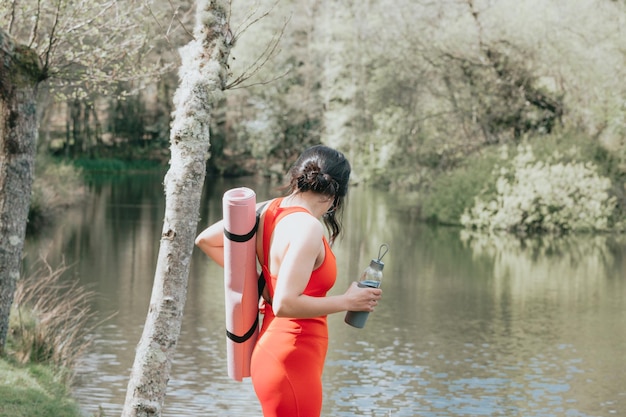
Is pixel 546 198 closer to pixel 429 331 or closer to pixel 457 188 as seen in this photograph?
pixel 457 188

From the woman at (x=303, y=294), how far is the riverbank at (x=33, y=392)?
3876 mm

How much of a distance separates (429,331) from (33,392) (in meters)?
8.77

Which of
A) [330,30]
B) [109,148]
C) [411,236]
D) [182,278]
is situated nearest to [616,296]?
[411,236]

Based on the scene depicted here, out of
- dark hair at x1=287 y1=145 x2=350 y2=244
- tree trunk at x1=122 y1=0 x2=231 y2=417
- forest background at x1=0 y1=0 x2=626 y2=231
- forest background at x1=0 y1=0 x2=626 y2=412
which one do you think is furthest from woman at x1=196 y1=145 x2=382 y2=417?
forest background at x1=0 y1=0 x2=626 y2=412

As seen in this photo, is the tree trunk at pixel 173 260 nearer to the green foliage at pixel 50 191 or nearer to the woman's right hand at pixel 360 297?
the woman's right hand at pixel 360 297

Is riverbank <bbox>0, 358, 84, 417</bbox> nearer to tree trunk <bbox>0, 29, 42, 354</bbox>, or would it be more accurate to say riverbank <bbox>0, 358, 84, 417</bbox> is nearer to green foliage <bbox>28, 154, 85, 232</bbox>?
tree trunk <bbox>0, 29, 42, 354</bbox>

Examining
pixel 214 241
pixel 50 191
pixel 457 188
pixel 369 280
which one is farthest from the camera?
pixel 457 188

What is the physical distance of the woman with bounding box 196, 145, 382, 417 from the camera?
12.5ft

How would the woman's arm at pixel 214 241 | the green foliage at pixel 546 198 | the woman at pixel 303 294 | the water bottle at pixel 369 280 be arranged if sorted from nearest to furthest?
the woman at pixel 303 294 → the water bottle at pixel 369 280 → the woman's arm at pixel 214 241 → the green foliage at pixel 546 198

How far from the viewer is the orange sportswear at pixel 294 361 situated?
385 centimetres

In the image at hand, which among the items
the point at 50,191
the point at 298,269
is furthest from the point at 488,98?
the point at 298,269

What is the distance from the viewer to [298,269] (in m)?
3.62

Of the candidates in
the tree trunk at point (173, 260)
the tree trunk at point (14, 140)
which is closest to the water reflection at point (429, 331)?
the tree trunk at point (14, 140)

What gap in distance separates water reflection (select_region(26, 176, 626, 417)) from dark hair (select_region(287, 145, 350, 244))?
6.77 metres
